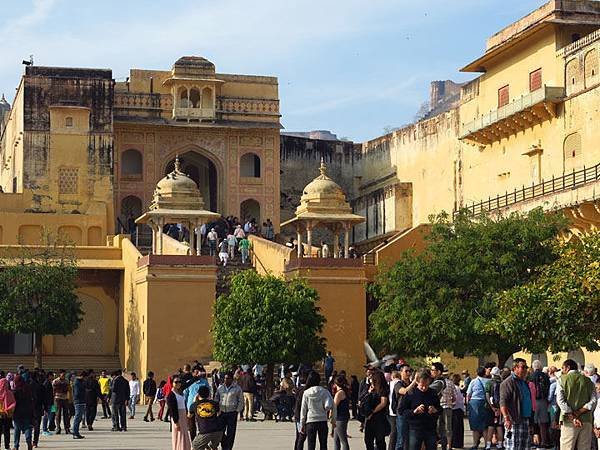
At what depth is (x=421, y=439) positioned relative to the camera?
15.9 meters

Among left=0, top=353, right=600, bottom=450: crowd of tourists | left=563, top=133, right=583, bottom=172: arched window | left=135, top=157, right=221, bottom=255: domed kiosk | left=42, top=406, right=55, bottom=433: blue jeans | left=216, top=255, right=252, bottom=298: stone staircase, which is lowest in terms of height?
left=42, top=406, right=55, bottom=433: blue jeans

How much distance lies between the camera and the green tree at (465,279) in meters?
30.4

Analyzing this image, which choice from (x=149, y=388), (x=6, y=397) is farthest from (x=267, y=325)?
(x=6, y=397)

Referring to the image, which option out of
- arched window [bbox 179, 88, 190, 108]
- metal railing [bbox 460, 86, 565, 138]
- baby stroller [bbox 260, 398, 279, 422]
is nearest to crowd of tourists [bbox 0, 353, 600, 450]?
baby stroller [bbox 260, 398, 279, 422]

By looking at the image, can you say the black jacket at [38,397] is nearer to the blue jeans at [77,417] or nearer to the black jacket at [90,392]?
the blue jeans at [77,417]

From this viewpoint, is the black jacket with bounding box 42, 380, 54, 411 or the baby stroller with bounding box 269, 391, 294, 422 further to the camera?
the baby stroller with bounding box 269, 391, 294, 422

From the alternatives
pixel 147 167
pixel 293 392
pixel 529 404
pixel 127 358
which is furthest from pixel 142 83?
pixel 529 404

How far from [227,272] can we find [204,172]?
552 inches

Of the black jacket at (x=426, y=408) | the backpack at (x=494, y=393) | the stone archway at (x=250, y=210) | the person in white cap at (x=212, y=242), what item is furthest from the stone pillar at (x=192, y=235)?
the black jacket at (x=426, y=408)

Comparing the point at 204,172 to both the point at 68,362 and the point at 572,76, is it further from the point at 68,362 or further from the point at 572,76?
the point at 572,76

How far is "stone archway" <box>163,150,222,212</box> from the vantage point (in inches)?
2034

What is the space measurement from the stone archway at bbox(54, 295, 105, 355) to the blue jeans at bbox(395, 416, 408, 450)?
86.1ft

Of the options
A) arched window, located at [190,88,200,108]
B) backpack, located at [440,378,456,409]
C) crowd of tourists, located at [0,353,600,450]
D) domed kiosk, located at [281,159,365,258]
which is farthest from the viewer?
arched window, located at [190,88,200,108]

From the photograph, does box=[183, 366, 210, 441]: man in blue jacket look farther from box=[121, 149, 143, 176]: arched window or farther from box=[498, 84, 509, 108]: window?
box=[121, 149, 143, 176]: arched window
